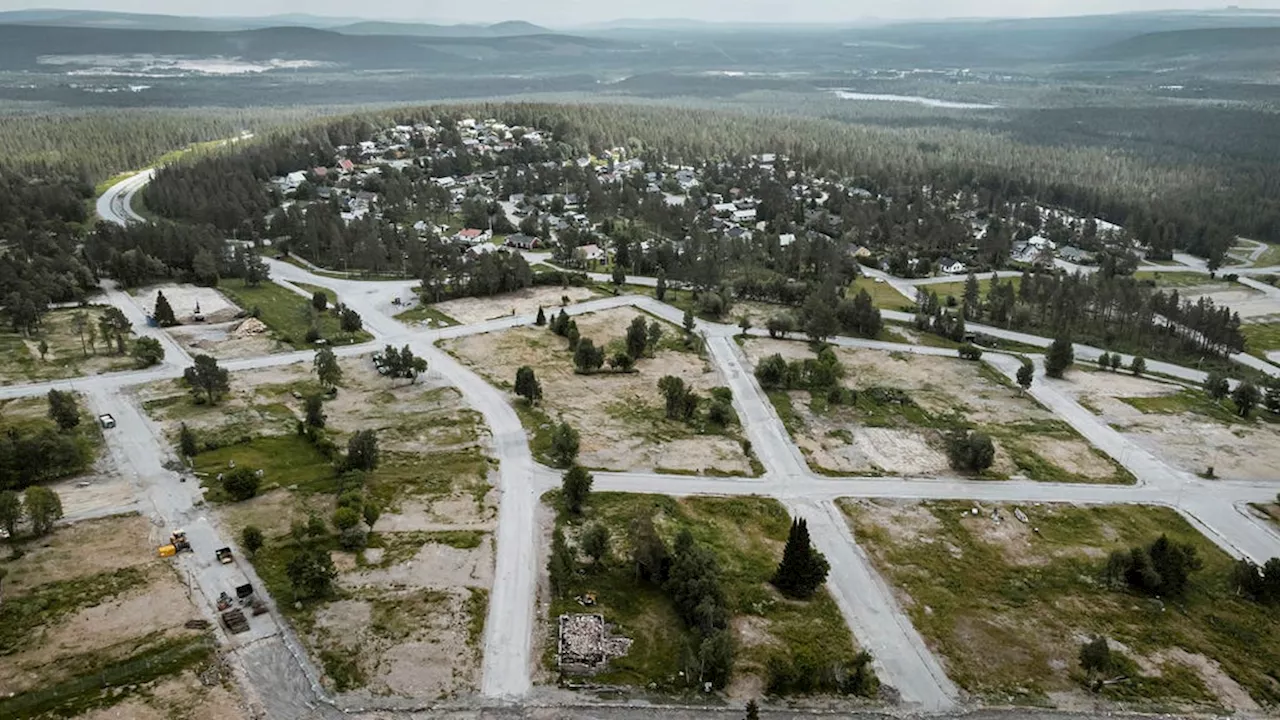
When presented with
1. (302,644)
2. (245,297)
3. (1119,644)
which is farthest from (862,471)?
(245,297)

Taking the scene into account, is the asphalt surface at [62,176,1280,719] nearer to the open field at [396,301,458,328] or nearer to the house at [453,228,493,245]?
the open field at [396,301,458,328]

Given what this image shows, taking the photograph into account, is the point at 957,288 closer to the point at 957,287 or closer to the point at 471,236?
the point at 957,287

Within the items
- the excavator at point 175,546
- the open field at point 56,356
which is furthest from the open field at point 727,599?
the open field at point 56,356

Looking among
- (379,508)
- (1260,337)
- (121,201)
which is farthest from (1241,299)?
(121,201)

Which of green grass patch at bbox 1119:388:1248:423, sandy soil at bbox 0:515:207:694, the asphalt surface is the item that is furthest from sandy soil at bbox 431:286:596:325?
green grass patch at bbox 1119:388:1248:423

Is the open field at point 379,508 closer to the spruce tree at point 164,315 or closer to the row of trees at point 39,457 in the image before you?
the row of trees at point 39,457

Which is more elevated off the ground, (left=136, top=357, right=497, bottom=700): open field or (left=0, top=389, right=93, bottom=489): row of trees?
(left=0, top=389, right=93, bottom=489): row of trees
